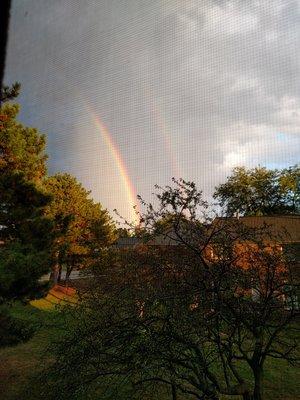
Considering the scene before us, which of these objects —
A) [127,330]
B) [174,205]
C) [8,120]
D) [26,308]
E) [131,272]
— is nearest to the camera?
[127,330]

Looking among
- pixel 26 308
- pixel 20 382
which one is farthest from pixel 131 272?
pixel 26 308

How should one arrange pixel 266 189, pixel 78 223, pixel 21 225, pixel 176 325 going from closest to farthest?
1. pixel 176 325
2. pixel 21 225
3. pixel 78 223
4. pixel 266 189

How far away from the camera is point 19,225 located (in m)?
13.7

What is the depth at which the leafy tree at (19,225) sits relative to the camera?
1154 centimetres

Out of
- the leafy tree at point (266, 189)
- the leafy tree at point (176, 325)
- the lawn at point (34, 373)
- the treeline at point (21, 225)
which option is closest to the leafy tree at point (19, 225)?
the treeline at point (21, 225)

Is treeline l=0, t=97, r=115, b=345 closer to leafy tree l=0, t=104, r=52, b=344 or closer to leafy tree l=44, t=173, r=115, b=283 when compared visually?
leafy tree l=0, t=104, r=52, b=344

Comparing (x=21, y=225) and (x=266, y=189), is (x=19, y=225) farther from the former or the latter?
(x=266, y=189)

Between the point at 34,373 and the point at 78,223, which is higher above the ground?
the point at 78,223

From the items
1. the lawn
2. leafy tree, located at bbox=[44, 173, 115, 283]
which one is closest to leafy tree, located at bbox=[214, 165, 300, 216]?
leafy tree, located at bbox=[44, 173, 115, 283]

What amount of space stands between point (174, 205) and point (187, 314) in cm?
239

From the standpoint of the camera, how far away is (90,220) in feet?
120

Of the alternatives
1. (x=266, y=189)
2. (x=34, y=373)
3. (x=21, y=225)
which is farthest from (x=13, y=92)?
(x=266, y=189)

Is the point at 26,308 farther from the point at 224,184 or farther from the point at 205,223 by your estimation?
the point at 224,184

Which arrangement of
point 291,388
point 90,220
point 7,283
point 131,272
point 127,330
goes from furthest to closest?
point 90,220 < point 291,388 < point 7,283 < point 131,272 < point 127,330
